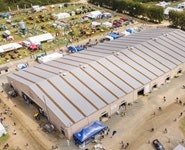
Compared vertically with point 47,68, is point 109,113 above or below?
below

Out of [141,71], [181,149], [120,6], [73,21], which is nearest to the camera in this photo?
[181,149]

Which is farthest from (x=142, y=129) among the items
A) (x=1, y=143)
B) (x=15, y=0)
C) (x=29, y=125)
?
(x=15, y=0)

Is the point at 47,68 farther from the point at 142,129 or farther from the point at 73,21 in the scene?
the point at 73,21

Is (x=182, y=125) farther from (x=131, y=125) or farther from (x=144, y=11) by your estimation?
(x=144, y=11)

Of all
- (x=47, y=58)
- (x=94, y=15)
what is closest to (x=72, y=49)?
(x=47, y=58)

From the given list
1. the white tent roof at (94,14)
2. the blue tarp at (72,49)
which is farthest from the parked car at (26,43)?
the white tent roof at (94,14)

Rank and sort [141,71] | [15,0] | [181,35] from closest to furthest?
[141,71] < [181,35] < [15,0]

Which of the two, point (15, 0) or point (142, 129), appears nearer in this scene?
point (142, 129)
